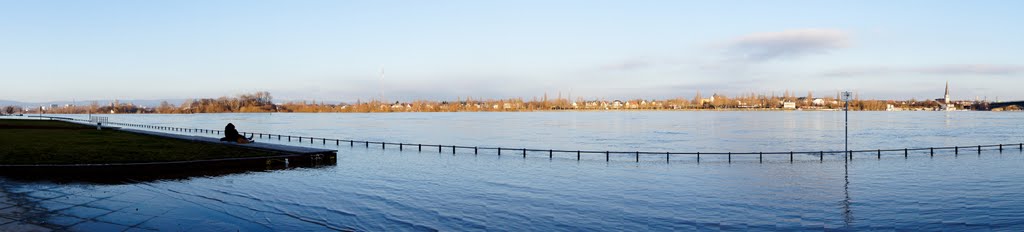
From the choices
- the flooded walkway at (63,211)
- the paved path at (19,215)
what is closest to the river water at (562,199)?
the flooded walkway at (63,211)

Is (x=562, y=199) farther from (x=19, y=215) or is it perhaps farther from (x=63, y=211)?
(x=19, y=215)

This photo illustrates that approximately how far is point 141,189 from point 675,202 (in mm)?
19958

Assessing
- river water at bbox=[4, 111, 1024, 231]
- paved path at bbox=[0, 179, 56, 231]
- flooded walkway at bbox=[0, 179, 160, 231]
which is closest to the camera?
paved path at bbox=[0, 179, 56, 231]

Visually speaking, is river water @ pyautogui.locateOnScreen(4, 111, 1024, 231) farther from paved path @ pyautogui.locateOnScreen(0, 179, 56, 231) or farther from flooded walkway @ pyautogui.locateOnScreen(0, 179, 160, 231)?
paved path @ pyautogui.locateOnScreen(0, 179, 56, 231)

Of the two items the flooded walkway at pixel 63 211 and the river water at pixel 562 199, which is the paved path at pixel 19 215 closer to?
the flooded walkway at pixel 63 211

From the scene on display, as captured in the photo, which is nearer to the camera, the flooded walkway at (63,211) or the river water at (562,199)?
the flooded walkway at (63,211)

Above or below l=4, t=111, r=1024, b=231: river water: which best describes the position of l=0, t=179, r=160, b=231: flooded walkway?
above

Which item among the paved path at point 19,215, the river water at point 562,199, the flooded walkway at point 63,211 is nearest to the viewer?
the paved path at point 19,215

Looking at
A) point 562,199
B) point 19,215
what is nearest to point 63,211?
point 19,215

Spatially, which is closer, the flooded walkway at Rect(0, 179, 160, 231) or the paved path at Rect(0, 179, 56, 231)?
the paved path at Rect(0, 179, 56, 231)

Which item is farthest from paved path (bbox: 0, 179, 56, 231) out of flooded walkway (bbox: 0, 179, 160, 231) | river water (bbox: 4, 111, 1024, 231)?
river water (bbox: 4, 111, 1024, 231)

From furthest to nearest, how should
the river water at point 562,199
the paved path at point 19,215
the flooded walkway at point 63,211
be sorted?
the river water at point 562,199 < the flooded walkway at point 63,211 < the paved path at point 19,215

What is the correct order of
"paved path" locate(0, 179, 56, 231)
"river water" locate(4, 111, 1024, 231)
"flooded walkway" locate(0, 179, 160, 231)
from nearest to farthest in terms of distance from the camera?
1. "paved path" locate(0, 179, 56, 231)
2. "flooded walkway" locate(0, 179, 160, 231)
3. "river water" locate(4, 111, 1024, 231)

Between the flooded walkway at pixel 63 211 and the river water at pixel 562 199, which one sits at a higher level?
the flooded walkway at pixel 63 211
